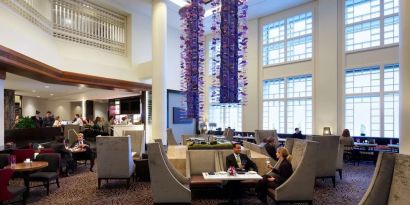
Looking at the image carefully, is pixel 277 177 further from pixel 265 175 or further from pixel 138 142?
pixel 138 142

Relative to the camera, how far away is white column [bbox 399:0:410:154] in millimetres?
4484

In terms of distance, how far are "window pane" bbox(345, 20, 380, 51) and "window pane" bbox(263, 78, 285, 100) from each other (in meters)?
3.12

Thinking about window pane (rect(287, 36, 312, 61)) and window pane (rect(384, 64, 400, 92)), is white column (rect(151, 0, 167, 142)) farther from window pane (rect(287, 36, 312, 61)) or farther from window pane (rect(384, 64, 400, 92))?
window pane (rect(384, 64, 400, 92))

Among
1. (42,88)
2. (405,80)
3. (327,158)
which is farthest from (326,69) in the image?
(42,88)

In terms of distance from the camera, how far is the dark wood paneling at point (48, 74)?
5.66 m

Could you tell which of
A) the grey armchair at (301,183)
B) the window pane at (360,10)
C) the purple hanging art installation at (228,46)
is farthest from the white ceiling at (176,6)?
the grey armchair at (301,183)

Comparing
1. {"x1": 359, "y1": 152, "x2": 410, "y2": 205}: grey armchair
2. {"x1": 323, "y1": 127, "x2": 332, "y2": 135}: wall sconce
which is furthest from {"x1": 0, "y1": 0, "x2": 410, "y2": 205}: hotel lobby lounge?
{"x1": 323, "y1": 127, "x2": 332, "y2": 135}: wall sconce

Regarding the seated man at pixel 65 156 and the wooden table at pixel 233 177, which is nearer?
the wooden table at pixel 233 177

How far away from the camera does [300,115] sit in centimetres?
1120

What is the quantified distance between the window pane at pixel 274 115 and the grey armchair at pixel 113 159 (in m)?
8.10

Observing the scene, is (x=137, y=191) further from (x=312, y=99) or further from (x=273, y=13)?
(x=273, y=13)

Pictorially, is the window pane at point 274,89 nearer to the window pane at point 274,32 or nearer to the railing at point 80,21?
the window pane at point 274,32

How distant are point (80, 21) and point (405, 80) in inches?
392

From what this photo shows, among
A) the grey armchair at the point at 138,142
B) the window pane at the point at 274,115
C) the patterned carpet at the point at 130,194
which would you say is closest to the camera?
the patterned carpet at the point at 130,194
